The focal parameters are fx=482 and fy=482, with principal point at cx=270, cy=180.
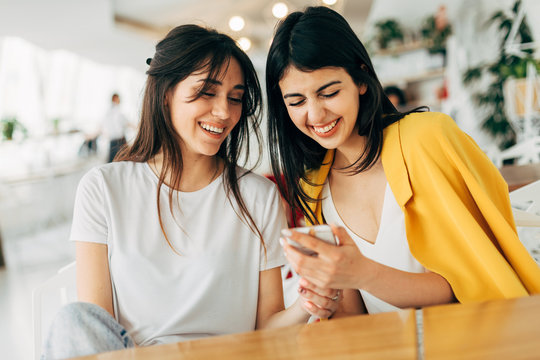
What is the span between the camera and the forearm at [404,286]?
43.7 inches

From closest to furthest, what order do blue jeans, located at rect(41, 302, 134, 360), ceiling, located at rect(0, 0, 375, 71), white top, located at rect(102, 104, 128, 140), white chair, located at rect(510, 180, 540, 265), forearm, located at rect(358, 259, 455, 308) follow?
1. blue jeans, located at rect(41, 302, 134, 360)
2. forearm, located at rect(358, 259, 455, 308)
3. white chair, located at rect(510, 180, 540, 265)
4. ceiling, located at rect(0, 0, 375, 71)
5. white top, located at rect(102, 104, 128, 140)

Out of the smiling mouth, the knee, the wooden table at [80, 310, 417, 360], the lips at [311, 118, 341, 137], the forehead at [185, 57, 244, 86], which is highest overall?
the forehead at [185, 57, 244, 86]

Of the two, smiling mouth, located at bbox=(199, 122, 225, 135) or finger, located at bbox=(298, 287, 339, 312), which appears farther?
smiling mouth, located at bbox=(199, 122, 225, 135)

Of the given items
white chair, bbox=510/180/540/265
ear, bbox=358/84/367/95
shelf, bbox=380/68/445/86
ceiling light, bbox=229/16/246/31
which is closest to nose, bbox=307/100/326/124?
ear, bbox=358/84/367/95

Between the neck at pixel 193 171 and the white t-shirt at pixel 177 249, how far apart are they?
32 mm

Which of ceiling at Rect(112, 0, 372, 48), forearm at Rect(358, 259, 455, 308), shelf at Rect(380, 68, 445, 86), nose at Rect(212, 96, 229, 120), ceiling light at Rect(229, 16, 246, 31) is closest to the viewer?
forearm at Rect(358, 259, 455, 308)

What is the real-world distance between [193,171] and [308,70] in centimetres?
48

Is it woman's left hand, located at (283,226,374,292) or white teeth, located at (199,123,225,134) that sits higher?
white teeth, located at (199,123,225,134)

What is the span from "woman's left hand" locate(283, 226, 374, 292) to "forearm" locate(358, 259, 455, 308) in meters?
0.05

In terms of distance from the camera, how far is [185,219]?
1423mm

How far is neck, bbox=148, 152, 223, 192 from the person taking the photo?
58.8 inches

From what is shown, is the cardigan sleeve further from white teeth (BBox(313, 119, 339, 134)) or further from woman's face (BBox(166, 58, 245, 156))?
woman's face (BBox(166, 58, 245, 156))

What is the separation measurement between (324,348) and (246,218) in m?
0.70

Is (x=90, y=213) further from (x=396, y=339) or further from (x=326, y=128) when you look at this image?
(x=396, y=339)
